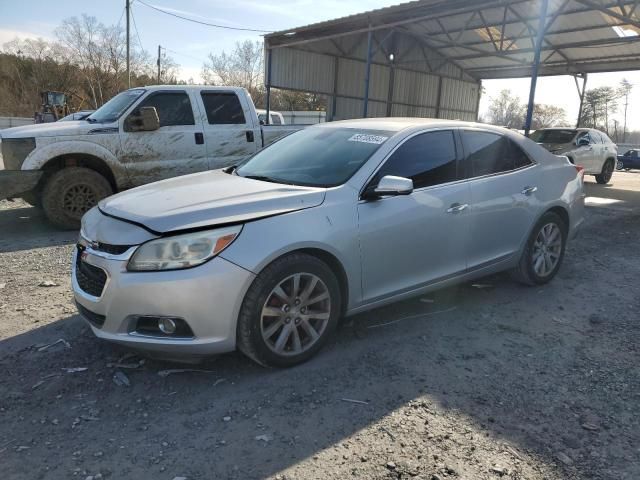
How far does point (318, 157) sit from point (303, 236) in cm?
103

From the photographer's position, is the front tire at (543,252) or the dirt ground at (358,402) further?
the front tire at (543,252)

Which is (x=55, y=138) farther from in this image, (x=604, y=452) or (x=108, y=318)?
(x=604, y=452)

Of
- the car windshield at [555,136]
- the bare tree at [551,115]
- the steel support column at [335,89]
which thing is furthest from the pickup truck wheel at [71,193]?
the bare tree at [551,115]

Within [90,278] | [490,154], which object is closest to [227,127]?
[490,154]

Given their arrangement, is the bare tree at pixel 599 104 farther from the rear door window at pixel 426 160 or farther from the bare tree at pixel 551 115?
the rear door window at pixel 426 160

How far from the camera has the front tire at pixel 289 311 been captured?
3.02 meters

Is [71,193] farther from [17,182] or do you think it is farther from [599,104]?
[599,104]

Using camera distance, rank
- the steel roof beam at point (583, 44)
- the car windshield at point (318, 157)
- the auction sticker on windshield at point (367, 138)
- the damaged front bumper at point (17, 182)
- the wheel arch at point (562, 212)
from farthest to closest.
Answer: the steel roof beam at point (583, 44) → the damaged front bumper at point (17, 182) → the wheel arch at point (562, 212) → the auction sticker on windshield at point (367, 138) → the car windshield at point (318, 157)

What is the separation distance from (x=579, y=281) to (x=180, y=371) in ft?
14.0

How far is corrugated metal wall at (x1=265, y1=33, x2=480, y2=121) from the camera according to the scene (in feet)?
63.4

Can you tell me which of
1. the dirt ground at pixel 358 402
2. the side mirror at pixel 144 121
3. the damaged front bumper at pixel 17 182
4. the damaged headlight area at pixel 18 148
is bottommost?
the dirt ground at pixel 358 402

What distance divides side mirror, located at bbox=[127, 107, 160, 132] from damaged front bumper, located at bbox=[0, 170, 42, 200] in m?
1.35

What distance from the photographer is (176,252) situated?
9.50ft

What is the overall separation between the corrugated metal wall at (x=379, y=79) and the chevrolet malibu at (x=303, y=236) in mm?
15080
